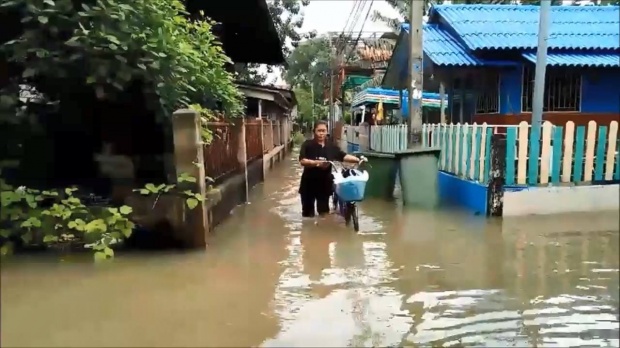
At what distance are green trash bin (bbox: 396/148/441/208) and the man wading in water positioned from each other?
1.39 metres

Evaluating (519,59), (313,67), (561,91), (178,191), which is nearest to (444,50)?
(519,59)

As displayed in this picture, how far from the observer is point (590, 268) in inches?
224

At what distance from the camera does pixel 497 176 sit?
325 inches

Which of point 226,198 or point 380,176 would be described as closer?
point 226,198

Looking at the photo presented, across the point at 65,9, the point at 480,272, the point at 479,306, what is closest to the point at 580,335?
the point at 479,306

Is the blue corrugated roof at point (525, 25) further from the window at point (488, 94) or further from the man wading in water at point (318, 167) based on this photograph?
the man wading in water at point (318, 167)

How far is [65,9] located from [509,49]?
21.7 ft

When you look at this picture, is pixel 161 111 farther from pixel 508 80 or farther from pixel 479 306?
pixel 508 80

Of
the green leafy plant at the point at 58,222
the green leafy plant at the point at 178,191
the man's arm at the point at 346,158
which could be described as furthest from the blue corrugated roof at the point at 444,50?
the green leafy plant at the point at 58,222

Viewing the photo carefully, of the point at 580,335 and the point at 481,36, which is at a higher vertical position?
the point at 481,36

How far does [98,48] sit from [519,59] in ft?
21.1

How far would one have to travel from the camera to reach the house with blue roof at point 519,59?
5758 millimetres

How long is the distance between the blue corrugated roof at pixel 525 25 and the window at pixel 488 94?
0.54 metres

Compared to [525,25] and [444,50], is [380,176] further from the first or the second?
[525,25]
